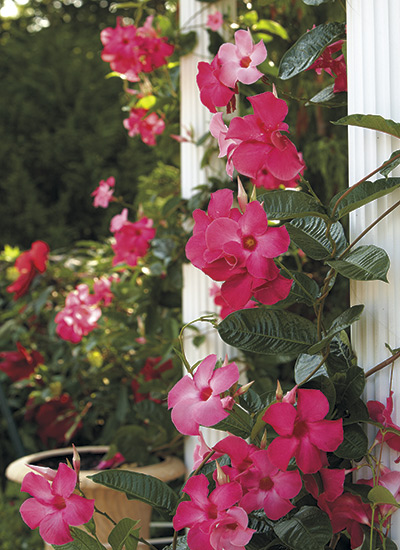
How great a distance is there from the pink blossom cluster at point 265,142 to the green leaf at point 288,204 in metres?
0.03

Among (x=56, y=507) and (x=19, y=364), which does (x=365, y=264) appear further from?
(x=19, y=364)

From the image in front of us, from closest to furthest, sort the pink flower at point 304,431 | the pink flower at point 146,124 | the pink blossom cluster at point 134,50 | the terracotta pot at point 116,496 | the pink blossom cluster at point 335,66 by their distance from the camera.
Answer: the pink flower at point 304,431 < the pink blossom cluster at point 335,66 < the terracotta pot at point 116,496 < the pink blossom cluster at point 134,50 < the pink flower at point 146,124

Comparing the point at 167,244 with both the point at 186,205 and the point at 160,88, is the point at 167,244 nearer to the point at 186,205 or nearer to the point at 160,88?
the point at 186,205

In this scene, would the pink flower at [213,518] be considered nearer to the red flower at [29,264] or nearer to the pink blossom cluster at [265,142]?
the pink blossom cluster at [265,142]

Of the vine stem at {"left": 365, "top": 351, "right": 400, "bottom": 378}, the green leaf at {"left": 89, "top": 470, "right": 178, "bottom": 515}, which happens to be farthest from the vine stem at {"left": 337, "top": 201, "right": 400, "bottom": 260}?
the green leaf at {"left": 89, "top": 470, "right": 178, "bottom": 515}

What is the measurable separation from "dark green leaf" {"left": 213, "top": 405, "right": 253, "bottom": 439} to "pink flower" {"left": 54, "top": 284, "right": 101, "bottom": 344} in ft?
3.81

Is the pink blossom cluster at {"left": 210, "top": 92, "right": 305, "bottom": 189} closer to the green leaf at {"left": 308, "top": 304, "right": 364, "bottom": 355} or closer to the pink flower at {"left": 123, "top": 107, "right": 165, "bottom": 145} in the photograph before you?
the green leaf at {"left": 308, "top": 304, "right": 364, "bottom": 355}

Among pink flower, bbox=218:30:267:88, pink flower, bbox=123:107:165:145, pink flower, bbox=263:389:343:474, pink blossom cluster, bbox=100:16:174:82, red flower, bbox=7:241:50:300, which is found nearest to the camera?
Answer: pink flower, bbox=263:389:343:474

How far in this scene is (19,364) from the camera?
2232 mm

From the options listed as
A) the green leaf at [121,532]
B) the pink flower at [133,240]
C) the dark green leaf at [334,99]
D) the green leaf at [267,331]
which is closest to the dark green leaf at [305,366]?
the green leaf at [267,331]

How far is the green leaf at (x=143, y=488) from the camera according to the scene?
29.9 inches

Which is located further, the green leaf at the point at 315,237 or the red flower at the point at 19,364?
the red flower at the point at 19,364

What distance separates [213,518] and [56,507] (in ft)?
0.61

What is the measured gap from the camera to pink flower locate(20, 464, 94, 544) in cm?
72
